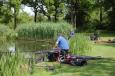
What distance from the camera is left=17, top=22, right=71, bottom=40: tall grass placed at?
27375 millimetres

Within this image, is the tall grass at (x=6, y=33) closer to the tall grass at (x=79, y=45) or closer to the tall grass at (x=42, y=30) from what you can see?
the tall grass at (x=42, y=30)

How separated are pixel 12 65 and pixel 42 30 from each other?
1870cm

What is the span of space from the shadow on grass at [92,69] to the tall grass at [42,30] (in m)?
13.0

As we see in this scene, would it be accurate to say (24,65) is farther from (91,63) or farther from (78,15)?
(78,15)

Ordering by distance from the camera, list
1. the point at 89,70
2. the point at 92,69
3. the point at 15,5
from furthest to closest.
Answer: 1. the point at 15,5
2. the point at 92,69
3. the point at 89,70

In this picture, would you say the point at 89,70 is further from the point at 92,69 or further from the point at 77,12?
the point at 77,12

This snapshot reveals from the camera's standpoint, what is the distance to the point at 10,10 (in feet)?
137

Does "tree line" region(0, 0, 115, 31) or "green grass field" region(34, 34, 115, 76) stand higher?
"tree line" region(0, 0, 115, 31)

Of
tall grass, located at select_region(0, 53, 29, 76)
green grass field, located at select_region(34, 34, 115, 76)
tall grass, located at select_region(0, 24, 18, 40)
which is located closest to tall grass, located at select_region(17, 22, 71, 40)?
tall grass, located at select_region(0, 24, 18, 40)

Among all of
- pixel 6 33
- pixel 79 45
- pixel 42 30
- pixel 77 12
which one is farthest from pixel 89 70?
pixel 77 12

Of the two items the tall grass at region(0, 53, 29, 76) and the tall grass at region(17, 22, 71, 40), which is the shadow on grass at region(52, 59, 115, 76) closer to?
the tall grass at region(0, 53, 29, 76)

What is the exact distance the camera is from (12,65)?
973 cm

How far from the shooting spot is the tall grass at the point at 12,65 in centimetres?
952

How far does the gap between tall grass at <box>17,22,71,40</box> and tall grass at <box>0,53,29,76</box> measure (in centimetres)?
1678
